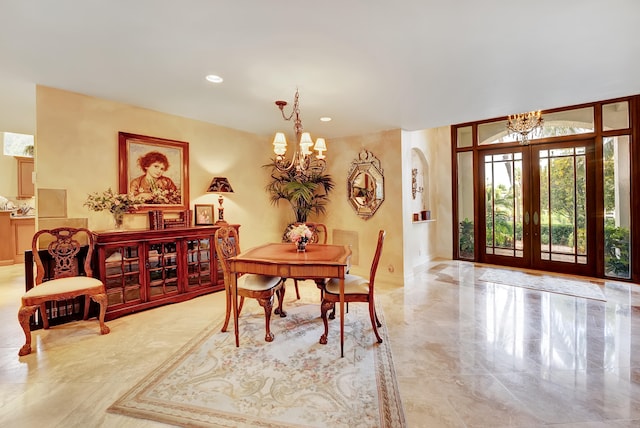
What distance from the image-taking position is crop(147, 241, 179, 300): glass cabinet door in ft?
11.3

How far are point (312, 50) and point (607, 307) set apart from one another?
4439 millimetres

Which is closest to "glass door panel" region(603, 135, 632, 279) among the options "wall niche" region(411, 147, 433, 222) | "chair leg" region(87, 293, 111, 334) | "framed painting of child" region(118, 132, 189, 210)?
"wall niche" region(411, 147, 433, 222)

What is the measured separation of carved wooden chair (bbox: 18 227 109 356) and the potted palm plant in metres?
2.77

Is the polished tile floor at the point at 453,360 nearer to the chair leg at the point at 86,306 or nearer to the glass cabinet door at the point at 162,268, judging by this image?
the chair leg at the point at 86,306

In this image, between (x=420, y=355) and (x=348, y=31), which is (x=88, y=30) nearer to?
(x=348, y=31)

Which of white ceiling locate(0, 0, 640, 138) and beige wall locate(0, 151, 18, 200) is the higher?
white ceiling locate(0, 0, 640, 138)

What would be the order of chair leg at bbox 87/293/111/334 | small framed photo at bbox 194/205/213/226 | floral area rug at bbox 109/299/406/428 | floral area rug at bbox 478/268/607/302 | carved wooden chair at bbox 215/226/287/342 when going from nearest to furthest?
floral area rug at bbox 109/299/406/428 < carved wooden chair at bbox 215/226/287/342 < chair leg at bbox 87/293/111/334 < floral area rug at bbox 478/268/607/302 < small framed photo at bbox 194/205/213/226

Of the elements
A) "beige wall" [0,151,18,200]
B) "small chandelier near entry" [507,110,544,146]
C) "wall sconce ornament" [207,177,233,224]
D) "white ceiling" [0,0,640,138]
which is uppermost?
"small chandelier near entry" [507,110,544,146]

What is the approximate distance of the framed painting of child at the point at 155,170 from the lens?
3.54m

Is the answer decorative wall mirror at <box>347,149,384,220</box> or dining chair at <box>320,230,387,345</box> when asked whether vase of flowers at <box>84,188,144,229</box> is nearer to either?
dining chair at <box>320,230,387,345</box>

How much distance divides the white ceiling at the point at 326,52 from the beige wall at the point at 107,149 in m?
0.21

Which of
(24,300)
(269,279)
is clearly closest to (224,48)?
(269,279)

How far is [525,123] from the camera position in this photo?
15.9 ft

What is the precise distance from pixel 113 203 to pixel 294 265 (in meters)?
2.32
